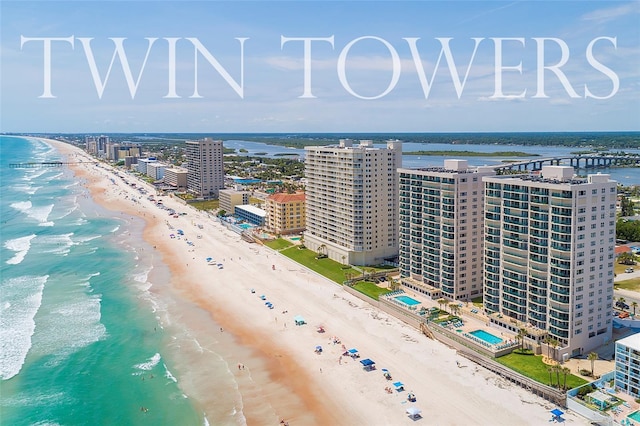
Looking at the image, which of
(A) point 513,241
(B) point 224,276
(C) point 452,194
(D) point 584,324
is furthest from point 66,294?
(D) point 584,324

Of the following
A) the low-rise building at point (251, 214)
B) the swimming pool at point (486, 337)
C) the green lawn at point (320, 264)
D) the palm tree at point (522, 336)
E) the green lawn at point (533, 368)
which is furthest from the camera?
the low-rise building at point (251, 214)

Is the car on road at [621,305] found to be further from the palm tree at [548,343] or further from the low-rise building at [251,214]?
the low-rise building at [251,214]

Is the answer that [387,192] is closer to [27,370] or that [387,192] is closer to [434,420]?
[434,420]

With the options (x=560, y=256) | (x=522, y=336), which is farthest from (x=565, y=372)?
(x=560, y=256)

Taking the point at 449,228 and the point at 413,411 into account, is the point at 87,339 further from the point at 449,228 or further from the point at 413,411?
the point at 449,228

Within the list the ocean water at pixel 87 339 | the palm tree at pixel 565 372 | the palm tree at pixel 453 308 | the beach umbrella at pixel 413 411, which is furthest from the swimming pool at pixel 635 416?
the ocean water at pixel 87 339

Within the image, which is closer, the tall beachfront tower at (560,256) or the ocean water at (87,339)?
the ocean water at (87,339)
